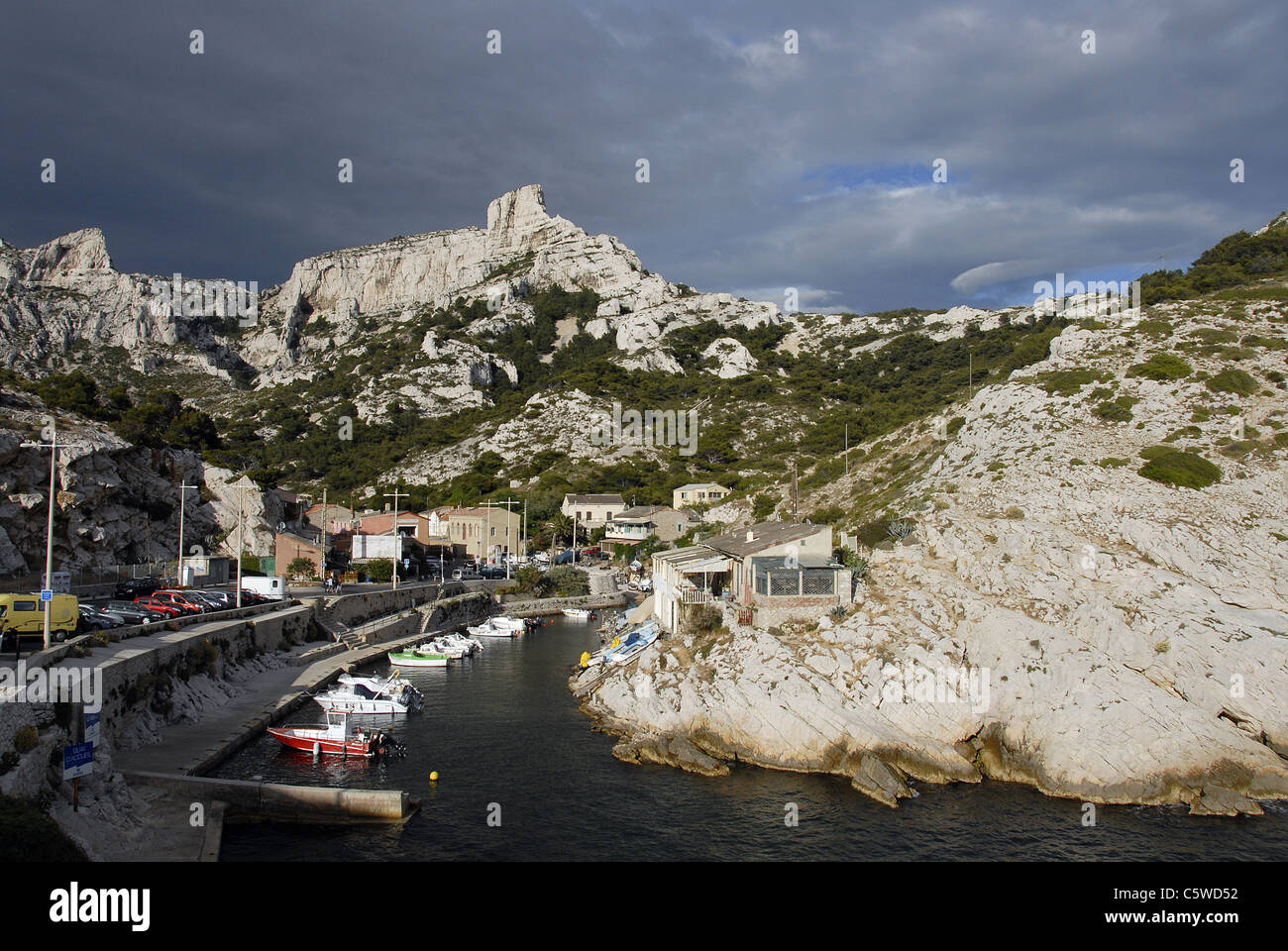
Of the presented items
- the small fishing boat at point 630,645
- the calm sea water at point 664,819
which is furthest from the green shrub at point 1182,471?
the small fishing boat at point 630,645

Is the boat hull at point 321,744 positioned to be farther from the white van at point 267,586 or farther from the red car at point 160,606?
the white van at point 267,586

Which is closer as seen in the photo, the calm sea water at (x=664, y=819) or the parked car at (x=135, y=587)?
the calm sea water at (x=664, y=819)

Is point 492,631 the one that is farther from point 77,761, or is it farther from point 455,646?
point 77,761

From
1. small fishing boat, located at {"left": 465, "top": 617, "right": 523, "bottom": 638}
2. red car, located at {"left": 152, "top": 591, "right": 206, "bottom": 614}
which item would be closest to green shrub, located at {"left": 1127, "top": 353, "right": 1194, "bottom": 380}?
small fishing boat, located at {"left": 465, "top": 617, "right": 523, "bottom": 638}

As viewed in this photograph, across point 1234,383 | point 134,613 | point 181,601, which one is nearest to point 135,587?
point 181,601
